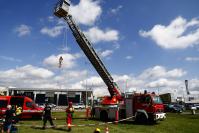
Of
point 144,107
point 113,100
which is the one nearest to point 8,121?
point 144,107

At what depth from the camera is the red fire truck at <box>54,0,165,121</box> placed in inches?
814

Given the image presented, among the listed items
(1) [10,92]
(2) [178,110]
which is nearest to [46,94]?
(1) [10,92]

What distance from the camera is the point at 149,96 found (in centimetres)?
2100

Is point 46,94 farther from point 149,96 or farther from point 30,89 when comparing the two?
point 149,96

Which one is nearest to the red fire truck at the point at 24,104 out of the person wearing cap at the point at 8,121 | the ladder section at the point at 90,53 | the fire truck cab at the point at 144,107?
the ladder section at the point at 90,53

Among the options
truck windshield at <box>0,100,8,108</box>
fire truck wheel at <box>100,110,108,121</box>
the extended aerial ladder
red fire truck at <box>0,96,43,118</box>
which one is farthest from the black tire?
truck windshield at <box>0,100,8,108</box>

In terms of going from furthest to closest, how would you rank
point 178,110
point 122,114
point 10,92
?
point 10,92 < point 178,110 < point 122,114

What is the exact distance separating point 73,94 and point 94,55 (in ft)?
225

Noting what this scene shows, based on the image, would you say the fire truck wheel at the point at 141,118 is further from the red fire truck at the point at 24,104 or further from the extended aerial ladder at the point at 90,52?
the red fire truck at the point at 24,104

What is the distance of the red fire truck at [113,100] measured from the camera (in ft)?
67.9

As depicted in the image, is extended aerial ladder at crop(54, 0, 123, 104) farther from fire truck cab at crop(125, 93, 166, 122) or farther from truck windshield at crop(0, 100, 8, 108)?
truck windshield at crop(0, 100, 8, 108)

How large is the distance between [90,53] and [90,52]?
0.56ft

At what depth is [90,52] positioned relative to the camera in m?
25.6

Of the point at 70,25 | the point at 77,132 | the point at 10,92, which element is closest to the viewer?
the point at 77,132
